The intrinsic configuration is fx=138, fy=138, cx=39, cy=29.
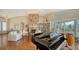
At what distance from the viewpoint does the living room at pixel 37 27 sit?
3.17 m

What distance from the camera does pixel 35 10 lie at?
319cm

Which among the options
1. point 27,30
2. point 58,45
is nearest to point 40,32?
point 27,30

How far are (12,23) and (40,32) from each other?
68cm

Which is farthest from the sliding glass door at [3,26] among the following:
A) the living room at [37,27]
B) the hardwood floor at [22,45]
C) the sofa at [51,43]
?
the sofa at [51,43]

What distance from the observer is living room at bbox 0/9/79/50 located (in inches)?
125

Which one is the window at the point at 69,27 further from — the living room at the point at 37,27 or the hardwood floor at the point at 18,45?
the hardwood floor at the point at 18,45

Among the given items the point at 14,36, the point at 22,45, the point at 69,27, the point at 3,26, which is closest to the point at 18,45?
the point at 22,45

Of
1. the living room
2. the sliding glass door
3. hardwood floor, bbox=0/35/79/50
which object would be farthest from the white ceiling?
hardwood floor, bbox=0/35/79/50

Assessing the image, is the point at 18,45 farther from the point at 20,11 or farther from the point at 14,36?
the point at 20,11

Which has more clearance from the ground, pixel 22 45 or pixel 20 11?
pixel 20 11

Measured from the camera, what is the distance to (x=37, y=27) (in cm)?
322
